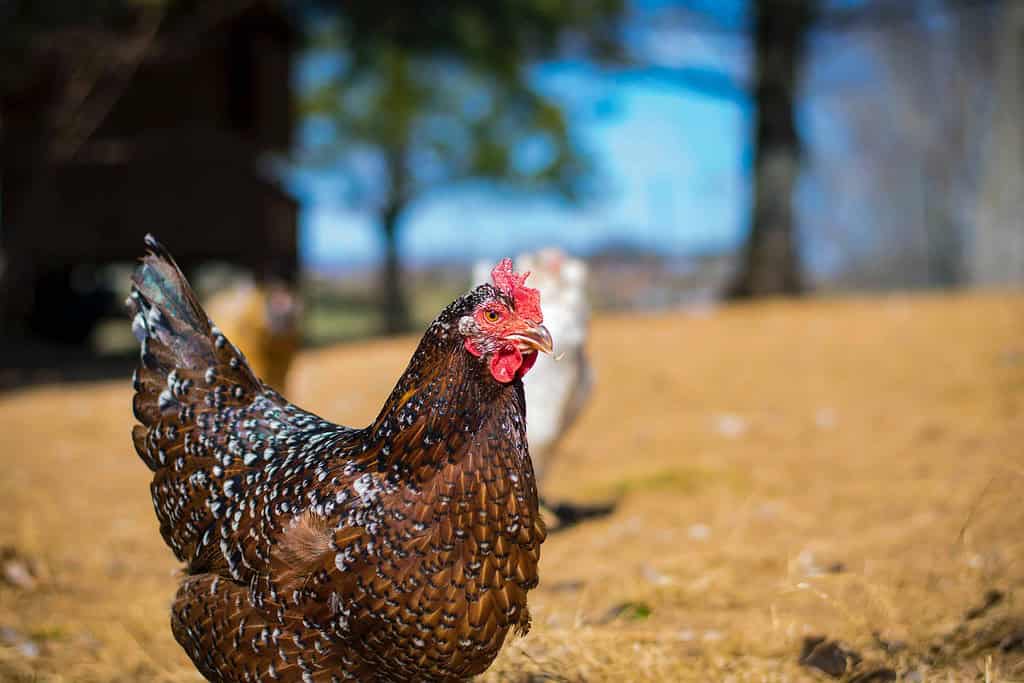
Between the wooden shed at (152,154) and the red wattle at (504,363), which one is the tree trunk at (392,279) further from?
the red wattle at (504,363)

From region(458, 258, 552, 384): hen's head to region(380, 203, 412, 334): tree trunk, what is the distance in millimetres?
19157

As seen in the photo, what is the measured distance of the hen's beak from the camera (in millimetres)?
1933

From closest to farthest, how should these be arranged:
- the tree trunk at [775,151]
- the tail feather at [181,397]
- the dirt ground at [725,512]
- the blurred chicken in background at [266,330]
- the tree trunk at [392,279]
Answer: the tail feather at [181,397], the dirt ground at [725,512], the blurred chicken in background at [266,330], the tree trunk at [775,151], the tree trunk at [392,279]

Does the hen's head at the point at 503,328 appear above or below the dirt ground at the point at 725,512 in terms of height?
above

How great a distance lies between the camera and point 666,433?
6.89 m

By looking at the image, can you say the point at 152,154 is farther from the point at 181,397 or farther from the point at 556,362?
the point at 181,397

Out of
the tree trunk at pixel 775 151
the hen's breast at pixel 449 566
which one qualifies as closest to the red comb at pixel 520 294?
the hen's breast at pixel 449 566

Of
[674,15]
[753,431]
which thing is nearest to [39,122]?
[674,15]

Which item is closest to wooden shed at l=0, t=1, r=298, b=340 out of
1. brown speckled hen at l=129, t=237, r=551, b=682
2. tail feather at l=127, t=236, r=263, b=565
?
tail feather at l=127, t=236, r=263, b=565

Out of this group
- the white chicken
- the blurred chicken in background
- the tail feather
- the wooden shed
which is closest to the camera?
the tail feather

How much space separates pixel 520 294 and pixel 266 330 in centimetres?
458

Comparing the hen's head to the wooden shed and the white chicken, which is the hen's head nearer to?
the white chicken

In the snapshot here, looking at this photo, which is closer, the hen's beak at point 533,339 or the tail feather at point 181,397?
the hen's beak at point 533,339

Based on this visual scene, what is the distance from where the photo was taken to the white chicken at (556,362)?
165 inches
